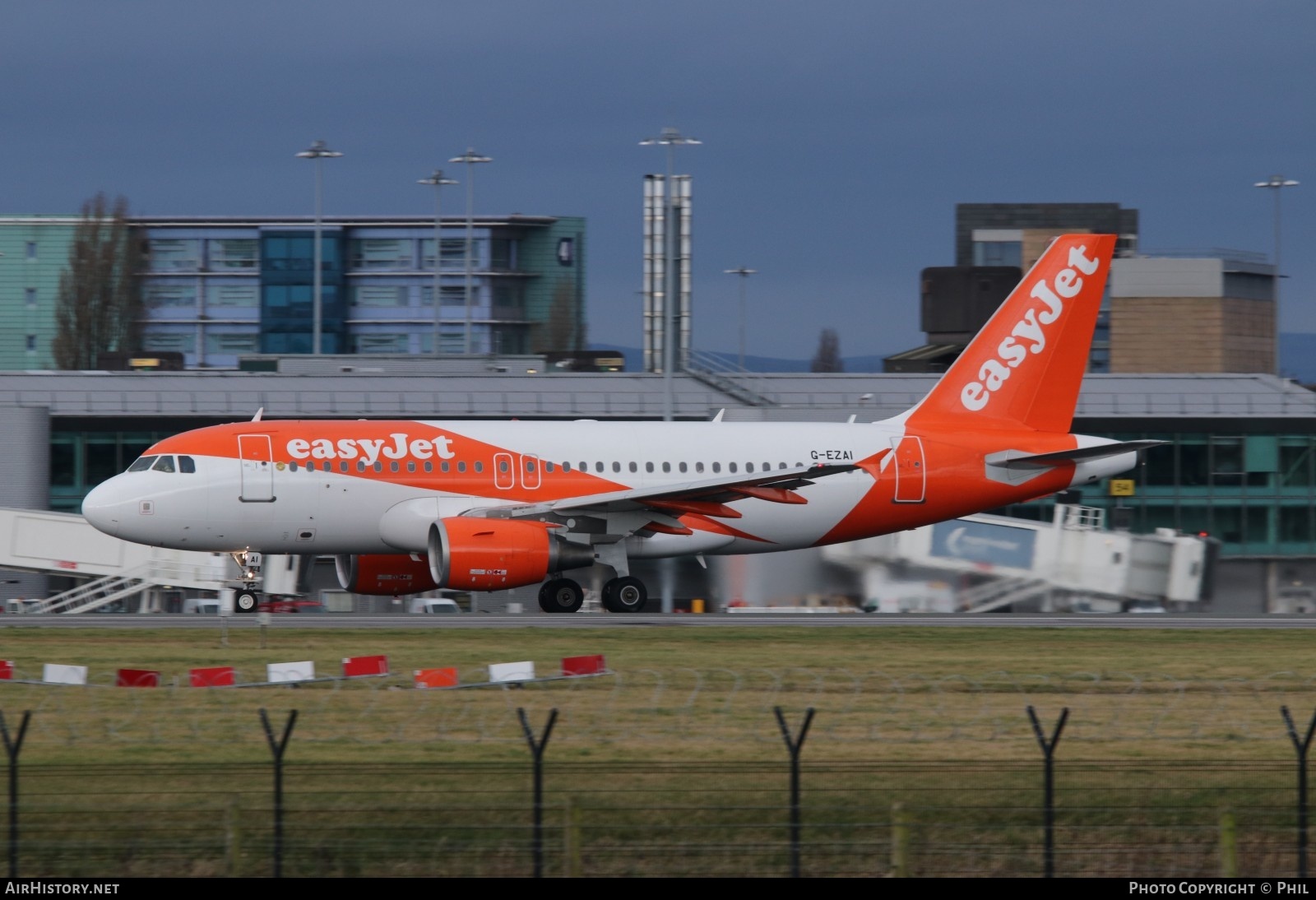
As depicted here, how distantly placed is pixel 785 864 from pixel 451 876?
268cm

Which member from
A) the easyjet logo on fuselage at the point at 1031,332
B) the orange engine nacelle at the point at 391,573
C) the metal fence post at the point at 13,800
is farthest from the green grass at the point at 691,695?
the easyjet logo on fuselage at the point at 1031,332

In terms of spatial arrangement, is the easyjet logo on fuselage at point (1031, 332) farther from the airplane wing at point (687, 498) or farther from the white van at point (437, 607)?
the white van at point (437, 607)

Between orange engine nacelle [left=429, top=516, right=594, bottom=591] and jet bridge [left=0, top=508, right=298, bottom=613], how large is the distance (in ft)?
46.1

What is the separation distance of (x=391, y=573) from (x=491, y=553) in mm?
4198

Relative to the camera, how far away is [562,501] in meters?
36.2

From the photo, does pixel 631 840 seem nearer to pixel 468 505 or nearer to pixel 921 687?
pixel 921 687

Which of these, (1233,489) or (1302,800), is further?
(1233,489)

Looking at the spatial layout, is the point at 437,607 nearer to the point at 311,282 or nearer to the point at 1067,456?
the point at 1067,456

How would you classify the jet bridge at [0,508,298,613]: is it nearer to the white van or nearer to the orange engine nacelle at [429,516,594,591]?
the white van

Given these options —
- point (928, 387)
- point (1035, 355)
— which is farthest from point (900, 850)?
point (928, 387)

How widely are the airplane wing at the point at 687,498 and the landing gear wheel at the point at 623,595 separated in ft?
5.54

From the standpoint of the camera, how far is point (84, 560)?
155ft

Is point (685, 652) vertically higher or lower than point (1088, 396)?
lower

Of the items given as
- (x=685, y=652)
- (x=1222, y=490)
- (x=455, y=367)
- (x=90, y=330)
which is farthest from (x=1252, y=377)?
(x=90, y=330)
